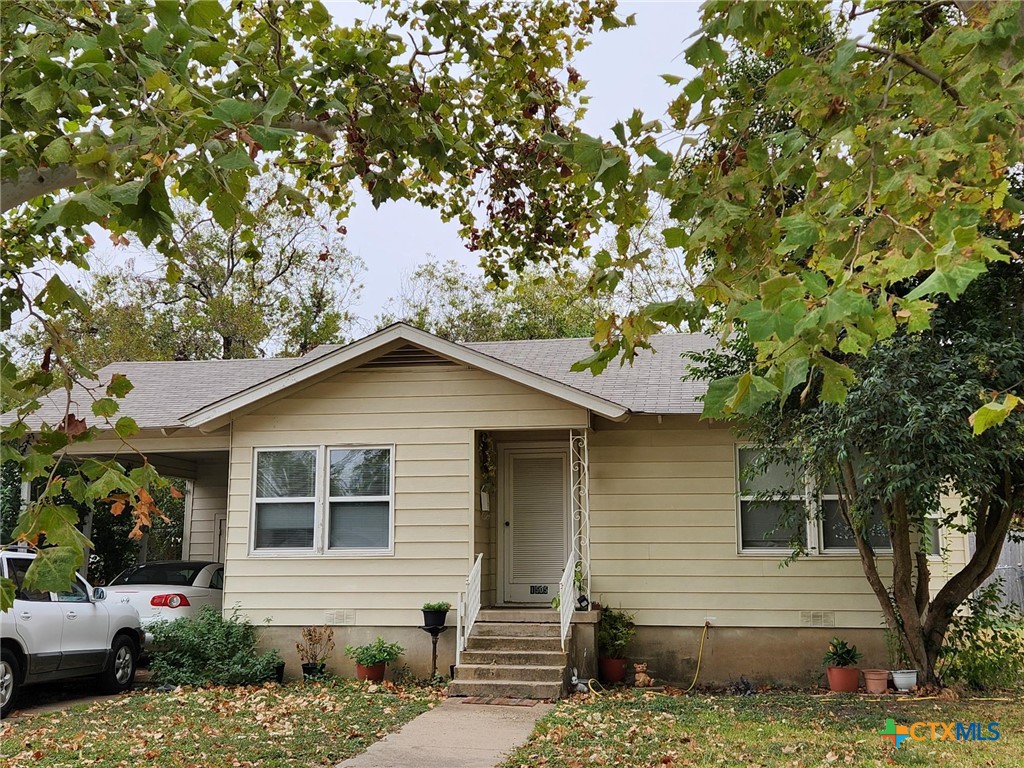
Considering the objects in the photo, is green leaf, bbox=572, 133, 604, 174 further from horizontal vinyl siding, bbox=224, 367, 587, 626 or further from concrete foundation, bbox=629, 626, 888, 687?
concrete foundation, bbox=629, 626, 888, 687

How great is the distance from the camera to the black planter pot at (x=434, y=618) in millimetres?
11586

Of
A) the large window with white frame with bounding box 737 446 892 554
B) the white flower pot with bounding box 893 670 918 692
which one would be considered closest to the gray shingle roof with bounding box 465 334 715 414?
the large window with white frame with bounding box 737 446 892 554

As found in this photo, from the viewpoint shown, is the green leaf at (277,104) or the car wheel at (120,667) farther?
the car wheel at (120,667)

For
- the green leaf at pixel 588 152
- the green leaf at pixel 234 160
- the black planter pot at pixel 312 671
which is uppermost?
the green leaf at pixel 588 152

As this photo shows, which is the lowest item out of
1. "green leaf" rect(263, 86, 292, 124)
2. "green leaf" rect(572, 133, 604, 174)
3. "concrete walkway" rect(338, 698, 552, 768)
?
"concrete walkway" rect(338, 698, 552, 768)

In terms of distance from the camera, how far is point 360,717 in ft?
30.5

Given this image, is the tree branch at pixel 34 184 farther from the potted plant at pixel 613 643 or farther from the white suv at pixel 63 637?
the potted plant at pixel 613 643

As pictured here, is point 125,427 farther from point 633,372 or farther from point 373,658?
point 633,372

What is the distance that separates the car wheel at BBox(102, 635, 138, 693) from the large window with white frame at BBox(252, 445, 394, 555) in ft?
6.58

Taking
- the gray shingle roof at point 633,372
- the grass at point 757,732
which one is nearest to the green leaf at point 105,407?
the grass at point 757,732

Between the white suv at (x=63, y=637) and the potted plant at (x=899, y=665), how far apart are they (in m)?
9.07

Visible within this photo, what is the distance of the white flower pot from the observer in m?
10.4

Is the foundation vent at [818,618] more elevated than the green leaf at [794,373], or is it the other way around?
the green leaf at [794,373]

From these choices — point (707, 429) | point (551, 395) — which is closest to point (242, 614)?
point (551, 395)
